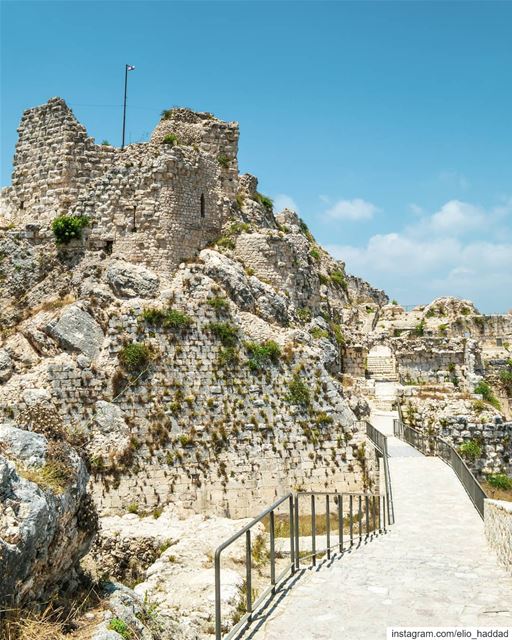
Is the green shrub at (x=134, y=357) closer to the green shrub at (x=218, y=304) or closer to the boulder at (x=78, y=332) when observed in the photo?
the boulder at (x=78, y=332)

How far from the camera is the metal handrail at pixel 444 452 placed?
53.3 feet

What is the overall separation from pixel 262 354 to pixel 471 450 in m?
8.53

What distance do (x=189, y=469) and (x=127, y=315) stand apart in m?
5.24

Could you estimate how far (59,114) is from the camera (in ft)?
76.4

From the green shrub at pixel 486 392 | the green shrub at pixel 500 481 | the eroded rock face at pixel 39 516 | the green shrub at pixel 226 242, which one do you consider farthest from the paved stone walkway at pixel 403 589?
the green shrub at pixel 486 392

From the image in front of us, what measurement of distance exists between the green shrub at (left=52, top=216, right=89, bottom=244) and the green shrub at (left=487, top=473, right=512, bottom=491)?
1693cm

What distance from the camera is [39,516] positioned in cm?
670

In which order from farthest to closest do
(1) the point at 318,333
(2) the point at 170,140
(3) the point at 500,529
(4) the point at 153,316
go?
(1) the point at 318,333 → (2) the point at 170,140 → (4) the point at 153,316 → (3) the point at 500,529

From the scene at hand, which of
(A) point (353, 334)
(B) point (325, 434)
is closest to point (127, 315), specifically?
(B) point (325, 434)

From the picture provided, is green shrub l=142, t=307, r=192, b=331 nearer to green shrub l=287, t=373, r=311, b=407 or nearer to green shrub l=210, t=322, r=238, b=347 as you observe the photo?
green shrub l=210, t=322, r=238, b=347

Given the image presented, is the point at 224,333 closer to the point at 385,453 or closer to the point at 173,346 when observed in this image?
the point at 173,346

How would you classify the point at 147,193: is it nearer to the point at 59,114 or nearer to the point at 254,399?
the point at 59,114

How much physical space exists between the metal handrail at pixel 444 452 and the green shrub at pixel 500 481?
1.72 metres

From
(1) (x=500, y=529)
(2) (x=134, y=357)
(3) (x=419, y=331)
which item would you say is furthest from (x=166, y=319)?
(3) (x=419, y=331)
